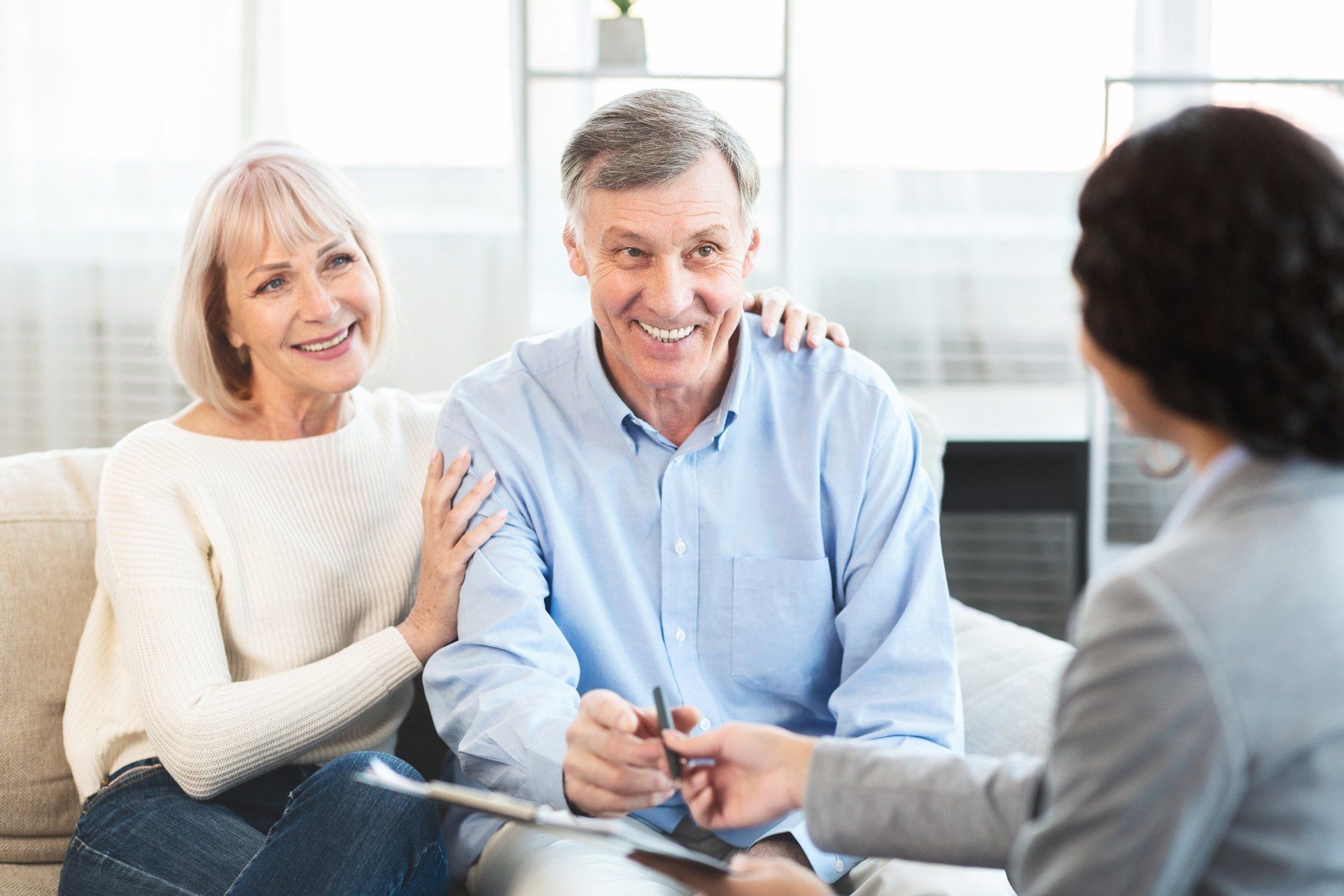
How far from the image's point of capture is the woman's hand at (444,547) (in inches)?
56.7

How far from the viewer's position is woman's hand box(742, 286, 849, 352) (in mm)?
1549

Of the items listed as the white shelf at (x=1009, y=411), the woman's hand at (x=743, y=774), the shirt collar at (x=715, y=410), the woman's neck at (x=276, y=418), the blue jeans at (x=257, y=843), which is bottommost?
the blue jeans at (x=257, y=843)

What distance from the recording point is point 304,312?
63.1 inches

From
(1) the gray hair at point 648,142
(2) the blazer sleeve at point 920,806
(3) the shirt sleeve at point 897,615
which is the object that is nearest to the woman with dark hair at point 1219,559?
(2) the blazer sleeve at point 920,806

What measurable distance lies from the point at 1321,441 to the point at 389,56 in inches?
102

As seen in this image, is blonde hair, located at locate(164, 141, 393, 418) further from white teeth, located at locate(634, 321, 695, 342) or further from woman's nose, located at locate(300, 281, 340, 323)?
white teeth, located at locate(634, 321, 695, 342)

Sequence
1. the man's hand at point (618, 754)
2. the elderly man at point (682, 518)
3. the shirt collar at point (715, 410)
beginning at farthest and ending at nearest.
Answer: the shirt collar at point (715, 410) → the elderly man at point (682, 518) → the man's hand at point (618, 754)

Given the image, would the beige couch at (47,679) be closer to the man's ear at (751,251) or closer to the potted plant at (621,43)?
the man's ear at (751,251)

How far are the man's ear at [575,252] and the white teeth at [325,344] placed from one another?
359mm

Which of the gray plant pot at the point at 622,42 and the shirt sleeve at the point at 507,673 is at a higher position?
the gray plant pot at the point at 622,42

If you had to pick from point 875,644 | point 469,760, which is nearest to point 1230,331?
point 875,644

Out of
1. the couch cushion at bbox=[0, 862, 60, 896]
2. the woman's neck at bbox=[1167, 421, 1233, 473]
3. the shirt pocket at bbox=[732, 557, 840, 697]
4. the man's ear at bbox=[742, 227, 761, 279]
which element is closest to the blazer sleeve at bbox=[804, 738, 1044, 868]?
the woman's neck at bbox=[1167, 421, 1233, 473]

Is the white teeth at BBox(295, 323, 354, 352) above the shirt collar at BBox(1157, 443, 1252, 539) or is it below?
above

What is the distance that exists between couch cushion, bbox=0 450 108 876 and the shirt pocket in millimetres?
895
